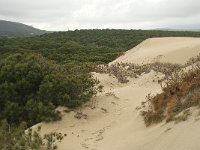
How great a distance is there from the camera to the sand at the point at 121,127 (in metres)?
8.57

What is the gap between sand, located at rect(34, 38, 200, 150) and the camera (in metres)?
8.57

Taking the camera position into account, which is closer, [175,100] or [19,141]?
[19,141]

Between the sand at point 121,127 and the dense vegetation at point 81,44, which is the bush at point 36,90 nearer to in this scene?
the sand at point 121,127

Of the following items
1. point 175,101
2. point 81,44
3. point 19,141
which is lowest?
point 81,44

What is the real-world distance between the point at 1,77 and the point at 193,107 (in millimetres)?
8124

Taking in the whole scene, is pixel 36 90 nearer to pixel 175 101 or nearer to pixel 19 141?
pixel 19 141

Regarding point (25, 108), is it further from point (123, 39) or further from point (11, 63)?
point (123, 39)

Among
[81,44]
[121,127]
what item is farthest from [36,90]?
[81,44]

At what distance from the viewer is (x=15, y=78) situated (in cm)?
1519

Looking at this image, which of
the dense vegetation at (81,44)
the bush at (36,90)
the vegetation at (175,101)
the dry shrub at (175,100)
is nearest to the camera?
the vegetation at (175,101)

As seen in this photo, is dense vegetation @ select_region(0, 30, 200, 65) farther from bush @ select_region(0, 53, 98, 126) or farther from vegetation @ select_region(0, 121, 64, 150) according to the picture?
vegetation @ select_region(0, 121, 64, 150)

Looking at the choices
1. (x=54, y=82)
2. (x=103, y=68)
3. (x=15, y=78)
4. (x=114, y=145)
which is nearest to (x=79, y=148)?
(x=114, y=145)

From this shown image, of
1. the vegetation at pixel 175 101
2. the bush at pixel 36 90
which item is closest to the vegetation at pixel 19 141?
the vegetation at pixel 175 101

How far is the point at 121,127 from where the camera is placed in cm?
1230
